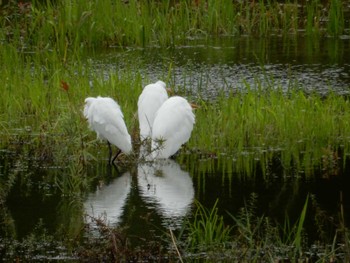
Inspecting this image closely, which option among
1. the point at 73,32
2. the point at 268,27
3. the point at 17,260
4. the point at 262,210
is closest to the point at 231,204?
the point at 262,210

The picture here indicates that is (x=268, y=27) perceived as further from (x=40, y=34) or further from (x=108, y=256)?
(x=108, y=256)

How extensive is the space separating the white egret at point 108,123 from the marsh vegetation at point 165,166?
151 mm

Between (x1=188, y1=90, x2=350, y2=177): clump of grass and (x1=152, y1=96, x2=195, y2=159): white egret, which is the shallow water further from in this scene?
(x1=152, y1=96, x2=195, y2=159): white egret

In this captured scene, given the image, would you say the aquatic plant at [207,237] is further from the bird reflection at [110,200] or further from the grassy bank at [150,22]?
the grassy bank at [150,22]

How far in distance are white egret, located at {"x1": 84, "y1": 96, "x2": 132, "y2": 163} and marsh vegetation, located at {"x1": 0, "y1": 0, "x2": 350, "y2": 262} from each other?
0.15m

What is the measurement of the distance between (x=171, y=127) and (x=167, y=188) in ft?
3.74

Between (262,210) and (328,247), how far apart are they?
0.92 meters

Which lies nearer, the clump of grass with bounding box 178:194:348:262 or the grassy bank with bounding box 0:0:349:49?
the clump of grass with bounding box 178:194:348:262

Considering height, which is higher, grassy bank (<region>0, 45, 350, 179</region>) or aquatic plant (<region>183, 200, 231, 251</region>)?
grassy bank (<region>0, 45, 350, 179</region>)

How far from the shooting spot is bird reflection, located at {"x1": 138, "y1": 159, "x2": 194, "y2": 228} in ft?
22.3

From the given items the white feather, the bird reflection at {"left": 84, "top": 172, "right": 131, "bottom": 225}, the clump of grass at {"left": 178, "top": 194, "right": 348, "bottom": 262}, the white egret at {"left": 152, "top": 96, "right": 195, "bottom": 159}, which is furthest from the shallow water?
the clump of grass at {"left": 178, "top": 194, "right": 348, "bottom": 262}

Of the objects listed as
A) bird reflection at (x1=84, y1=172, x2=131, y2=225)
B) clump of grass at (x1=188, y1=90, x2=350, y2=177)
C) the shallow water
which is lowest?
bird reflection at (x1=84, y1=172, x2=131, y2=225)

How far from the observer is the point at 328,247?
230 inches

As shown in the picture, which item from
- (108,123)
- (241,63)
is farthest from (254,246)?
(241,63)
